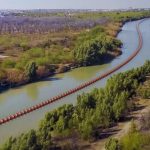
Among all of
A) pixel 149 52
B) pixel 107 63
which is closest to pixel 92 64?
pixel 107 63

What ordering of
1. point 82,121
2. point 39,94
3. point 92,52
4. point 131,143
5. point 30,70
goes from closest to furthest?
point 131,143 < point 82,121 < point 39,94 < point 30,70 < point 92,52

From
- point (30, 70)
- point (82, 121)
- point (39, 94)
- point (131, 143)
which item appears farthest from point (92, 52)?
point (131, 143)

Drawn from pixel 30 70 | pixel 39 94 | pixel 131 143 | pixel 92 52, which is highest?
pixel 92 52

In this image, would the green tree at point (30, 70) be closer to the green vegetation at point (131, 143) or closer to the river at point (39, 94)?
the river at point (39, 94)

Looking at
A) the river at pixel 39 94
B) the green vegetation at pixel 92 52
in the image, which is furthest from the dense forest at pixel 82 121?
the green vegetation at pixel 92 52

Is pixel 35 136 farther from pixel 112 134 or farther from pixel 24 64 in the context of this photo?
pixel 24 64

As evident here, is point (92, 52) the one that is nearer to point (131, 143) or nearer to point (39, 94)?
point (39, 94)

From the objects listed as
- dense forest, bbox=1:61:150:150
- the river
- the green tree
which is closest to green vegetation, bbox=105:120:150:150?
dense forest, bbox=1:61:150:150

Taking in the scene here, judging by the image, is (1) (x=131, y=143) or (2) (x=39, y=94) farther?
(2) (x=39, y=94)
